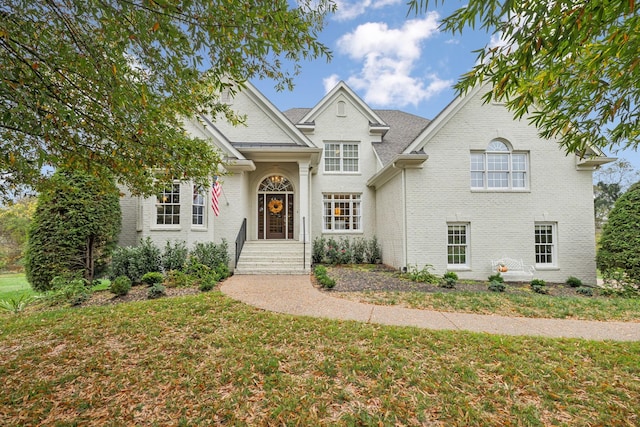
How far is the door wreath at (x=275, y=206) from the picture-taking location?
1362 cm

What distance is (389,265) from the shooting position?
12.6m

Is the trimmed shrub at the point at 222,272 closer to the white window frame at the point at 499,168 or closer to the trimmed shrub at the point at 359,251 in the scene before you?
the trimmed shrub at the point at 359,251

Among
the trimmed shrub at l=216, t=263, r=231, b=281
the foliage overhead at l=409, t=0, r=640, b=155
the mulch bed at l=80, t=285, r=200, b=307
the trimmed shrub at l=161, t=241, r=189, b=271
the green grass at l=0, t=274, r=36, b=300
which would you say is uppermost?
the foliage overhead at l=409, t=0, r=640, b=155

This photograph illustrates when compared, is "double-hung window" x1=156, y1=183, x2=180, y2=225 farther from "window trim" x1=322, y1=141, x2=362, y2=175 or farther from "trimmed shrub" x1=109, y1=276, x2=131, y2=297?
"window trim" x1=322, y1=141, x2=362, y2=175

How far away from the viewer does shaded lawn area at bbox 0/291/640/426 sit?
274 cm

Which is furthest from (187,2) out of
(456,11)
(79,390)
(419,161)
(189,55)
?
(419,161)

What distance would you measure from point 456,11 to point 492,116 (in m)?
9.82

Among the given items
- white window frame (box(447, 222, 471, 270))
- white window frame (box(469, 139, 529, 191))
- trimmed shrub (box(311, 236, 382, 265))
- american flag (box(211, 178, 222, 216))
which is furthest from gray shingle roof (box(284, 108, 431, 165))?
american flag (box(211, 178, 222, 216))

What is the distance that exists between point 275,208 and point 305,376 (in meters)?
10.7

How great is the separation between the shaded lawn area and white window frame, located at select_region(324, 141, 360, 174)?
1100 cm

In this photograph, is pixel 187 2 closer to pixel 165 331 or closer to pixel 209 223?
pixel 165 331

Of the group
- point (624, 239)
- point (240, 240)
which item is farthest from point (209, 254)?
point (624, 239)

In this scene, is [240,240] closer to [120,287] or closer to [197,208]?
[197,208]

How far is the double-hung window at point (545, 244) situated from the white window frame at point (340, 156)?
8296 millimetres
